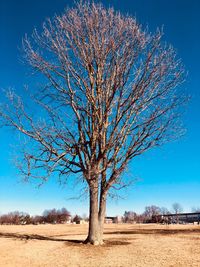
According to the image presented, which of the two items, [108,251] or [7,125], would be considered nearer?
[108,251]

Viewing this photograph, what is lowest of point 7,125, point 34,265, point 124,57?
point 34,265

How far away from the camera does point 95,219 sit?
51.7 feet

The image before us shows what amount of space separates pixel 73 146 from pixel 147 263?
744 cm

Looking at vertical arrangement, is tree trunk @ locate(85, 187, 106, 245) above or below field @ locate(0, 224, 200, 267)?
above

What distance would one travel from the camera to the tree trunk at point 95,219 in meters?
15.3

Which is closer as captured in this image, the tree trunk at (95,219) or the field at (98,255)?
the field at (98,255)

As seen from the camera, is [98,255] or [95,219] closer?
[98,255]

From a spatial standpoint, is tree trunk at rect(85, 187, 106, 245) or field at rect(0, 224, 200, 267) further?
tree trunk at rect(85, 187, 106, 245)

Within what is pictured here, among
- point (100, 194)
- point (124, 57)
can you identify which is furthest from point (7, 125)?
point (124, 57)

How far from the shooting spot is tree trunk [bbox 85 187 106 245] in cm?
1532

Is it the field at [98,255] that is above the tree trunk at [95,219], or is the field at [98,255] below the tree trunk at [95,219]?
below

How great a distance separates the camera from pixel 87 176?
1589cm

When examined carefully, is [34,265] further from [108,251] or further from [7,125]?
[7,125]

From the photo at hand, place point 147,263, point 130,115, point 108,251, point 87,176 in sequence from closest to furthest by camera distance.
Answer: point 147,263 → point 108,251 → point 87,176 → point 130,115
